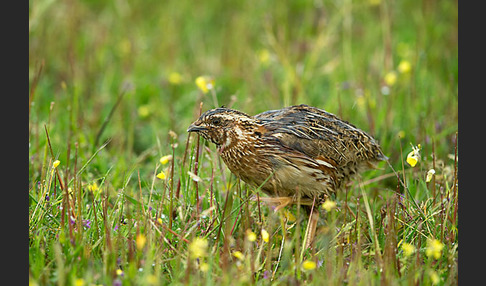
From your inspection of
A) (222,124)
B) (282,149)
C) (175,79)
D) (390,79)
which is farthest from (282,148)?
(175,79)

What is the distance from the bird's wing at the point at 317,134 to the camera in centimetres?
500

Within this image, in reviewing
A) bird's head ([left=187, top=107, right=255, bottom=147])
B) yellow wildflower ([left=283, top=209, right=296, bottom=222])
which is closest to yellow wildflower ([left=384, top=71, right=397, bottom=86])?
yellow wildflower ([left=283, top=209, right=296, bottom=222])

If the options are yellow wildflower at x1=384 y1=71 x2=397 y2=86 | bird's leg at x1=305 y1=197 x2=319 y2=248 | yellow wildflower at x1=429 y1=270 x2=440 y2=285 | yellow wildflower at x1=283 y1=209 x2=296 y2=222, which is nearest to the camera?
yellow wildflower at x1=429 y1=270 x2=440 y2=285

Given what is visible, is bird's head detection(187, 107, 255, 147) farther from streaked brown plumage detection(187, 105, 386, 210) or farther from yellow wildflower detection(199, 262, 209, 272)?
yellow wildflower detection(199, 262, 209, 272)

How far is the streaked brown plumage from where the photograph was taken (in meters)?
4.91

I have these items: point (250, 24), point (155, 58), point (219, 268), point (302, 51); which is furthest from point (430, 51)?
point (219, 268)

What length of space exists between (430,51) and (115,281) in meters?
6.42

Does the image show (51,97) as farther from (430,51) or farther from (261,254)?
(430,51)

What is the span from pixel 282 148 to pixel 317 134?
33cm

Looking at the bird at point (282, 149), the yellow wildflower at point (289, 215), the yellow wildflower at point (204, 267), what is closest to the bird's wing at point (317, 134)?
the bird at point (282, 149)

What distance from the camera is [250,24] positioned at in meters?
10.0

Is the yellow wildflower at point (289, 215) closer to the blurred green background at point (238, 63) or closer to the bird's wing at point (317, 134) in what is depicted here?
the bird's wing at point (317, 134)

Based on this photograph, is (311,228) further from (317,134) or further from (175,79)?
(175,79)

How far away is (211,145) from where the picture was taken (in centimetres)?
614
